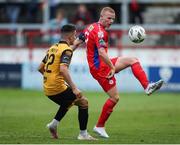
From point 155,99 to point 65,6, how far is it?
9.04 metres

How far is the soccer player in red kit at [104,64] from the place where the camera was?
15406 mm

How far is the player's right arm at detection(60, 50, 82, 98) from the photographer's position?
14016mm

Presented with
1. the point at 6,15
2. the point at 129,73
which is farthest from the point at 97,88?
the point at 6,15

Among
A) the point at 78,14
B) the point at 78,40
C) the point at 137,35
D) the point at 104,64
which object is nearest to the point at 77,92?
the point at 104,64

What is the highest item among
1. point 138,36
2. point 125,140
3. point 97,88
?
point 138,36

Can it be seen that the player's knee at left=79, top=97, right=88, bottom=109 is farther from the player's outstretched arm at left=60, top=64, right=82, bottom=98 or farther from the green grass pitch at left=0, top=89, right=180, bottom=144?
the green grass pitch at left=0, top=89, right=180, bottom=144

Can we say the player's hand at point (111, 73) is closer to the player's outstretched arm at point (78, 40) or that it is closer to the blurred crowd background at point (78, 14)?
the player's outstretched arm at point (78, 40)

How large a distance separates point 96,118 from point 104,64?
411 centimetres

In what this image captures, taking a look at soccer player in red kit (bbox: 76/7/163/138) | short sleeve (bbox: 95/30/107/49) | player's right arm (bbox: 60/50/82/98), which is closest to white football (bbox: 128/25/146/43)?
soccer player in red kit (bbox: 76/7/163/138)

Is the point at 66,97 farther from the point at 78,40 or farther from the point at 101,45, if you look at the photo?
the point at 78,40

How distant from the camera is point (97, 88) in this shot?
95.0ft

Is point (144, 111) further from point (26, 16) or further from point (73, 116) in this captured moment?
point (26, 16)

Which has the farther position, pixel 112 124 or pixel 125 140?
pixel 112 124

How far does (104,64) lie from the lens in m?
15.7
